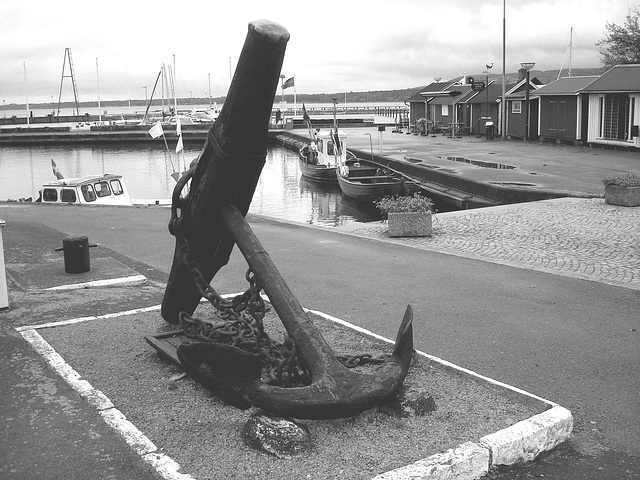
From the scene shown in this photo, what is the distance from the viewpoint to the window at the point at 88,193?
24.4 m

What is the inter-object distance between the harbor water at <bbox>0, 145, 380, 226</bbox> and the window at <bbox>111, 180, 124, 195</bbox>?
346cm

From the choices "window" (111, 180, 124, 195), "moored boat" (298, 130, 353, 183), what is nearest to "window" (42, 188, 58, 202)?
"window" (111, 180, 124, 195)

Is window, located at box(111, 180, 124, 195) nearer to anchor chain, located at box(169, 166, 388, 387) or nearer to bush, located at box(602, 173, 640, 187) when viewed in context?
bush, located at box(602, 173, 640, 187)

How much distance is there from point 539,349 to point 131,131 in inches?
2916

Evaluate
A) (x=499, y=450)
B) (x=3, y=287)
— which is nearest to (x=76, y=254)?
(x=3, y=287)

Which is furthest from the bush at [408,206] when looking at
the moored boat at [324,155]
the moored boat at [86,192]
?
the moored boat at [324,155]

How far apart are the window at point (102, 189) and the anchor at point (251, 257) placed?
1984 centimetres

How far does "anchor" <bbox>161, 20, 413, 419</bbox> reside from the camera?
15.7ft

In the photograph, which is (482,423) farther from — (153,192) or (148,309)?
(153,192)

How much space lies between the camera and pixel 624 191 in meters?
17.7

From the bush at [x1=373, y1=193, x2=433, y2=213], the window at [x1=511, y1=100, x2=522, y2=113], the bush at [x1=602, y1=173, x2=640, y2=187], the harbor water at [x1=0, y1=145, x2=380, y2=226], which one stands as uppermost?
the window at [x1=511, y1=100, x2=522, y2=113]

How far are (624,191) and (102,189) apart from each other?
16.1m

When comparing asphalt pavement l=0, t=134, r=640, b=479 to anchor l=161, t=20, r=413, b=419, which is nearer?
anchor l=161, t=20, r=413, b=419

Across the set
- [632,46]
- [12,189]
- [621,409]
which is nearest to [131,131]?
[12,189]
